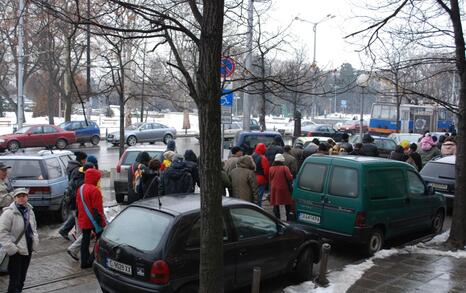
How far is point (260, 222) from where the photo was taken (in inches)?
280

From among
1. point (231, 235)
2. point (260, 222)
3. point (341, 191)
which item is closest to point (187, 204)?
point (231, 235)

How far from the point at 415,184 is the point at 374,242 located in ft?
5.80

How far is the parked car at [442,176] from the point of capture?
12.8 m

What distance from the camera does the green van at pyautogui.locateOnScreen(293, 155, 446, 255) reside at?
872 cm

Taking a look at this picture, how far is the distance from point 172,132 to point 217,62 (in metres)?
33.0

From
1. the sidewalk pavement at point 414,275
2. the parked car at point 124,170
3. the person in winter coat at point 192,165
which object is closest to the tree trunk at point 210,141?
the sidewalk pavement at point 414,275

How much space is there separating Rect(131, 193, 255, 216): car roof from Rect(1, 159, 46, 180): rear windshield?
5.13 m

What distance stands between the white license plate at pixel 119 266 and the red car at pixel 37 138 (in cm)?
2385

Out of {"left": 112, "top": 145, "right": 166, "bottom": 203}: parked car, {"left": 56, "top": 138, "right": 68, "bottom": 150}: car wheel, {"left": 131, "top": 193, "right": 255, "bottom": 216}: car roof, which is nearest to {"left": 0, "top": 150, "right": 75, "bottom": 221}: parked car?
{"left": 112, "top": 145, "right": 166, "bottom": 203}: parked car

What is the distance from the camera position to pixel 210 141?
15.4 feet

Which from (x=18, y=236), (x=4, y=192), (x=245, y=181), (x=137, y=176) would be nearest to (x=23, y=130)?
(x=137, y=176)

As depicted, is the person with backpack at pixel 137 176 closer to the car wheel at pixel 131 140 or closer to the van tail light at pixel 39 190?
the van tail light at pixel 39 190

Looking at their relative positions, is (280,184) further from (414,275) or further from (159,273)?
(159,273)

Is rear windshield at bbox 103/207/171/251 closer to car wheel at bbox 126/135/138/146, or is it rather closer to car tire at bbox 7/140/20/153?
car tire at bbox 7/140/20/153
